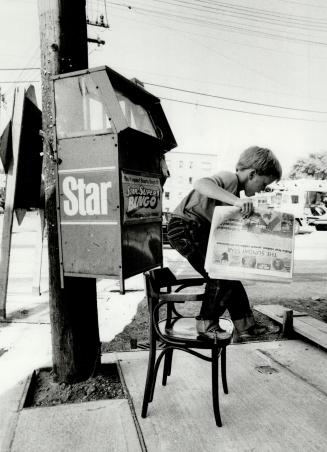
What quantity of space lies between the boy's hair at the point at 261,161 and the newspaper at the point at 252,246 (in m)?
0.42

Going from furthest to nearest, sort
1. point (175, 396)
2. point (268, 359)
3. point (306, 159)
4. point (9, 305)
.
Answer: point (306, 159)
point (9, 305)
point (268, 359)
point (175, 396)

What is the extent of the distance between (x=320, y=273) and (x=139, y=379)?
6880 mm

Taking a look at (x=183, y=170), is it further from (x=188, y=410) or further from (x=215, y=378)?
(x=215, y=378)

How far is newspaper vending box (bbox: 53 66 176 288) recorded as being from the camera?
2.51m

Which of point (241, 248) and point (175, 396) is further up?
point (241, 248)

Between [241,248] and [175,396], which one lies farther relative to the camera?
[175,396]

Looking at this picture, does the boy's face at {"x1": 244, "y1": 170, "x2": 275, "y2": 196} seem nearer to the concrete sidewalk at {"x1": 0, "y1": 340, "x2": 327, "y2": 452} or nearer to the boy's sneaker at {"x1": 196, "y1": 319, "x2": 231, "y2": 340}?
the boy's sneaker at {"x1": 196, "y1": 319, "x2": 231, "y2": 340}

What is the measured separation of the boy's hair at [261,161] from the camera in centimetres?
264

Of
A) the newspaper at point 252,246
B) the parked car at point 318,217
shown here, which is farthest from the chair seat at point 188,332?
the parked car at point 318,217

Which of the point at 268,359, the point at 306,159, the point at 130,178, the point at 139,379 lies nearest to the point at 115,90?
the point at 130,178

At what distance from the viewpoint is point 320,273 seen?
8883 millimetres

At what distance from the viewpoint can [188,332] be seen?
264 cm

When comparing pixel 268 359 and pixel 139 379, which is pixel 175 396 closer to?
pixel 139 379

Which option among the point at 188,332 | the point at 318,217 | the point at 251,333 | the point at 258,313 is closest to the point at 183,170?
the point at 318,217
